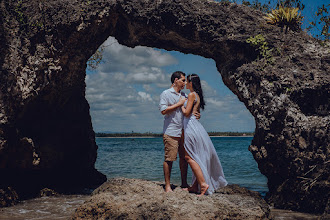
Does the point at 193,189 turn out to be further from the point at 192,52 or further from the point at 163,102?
the point at 192,52

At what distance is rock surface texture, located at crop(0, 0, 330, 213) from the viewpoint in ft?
24.9

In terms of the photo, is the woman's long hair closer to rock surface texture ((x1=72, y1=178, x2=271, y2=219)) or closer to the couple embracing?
the couple embracing

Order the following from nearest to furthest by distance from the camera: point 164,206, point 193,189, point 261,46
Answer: point 164,206 < point 193,189 < point 261,46

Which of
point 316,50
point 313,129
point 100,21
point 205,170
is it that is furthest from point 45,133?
point 316,50

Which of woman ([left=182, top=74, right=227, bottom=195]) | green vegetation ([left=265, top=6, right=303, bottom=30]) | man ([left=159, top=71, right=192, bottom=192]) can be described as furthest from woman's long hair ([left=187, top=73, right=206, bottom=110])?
green vegetation ([left=265, top=6, right=303, bottom=30])

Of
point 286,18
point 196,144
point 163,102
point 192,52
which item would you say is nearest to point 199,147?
point 196,144

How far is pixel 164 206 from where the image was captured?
5332 mm

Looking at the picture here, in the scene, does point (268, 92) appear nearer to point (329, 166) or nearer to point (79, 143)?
point (329, 166)

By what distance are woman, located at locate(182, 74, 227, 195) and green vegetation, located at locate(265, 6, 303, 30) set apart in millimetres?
3969

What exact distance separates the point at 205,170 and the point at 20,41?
6.07 m

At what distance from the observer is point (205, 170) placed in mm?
6434

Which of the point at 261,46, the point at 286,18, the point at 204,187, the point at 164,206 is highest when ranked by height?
the point at 286,18

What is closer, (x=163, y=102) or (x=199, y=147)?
(x=163, y=102)

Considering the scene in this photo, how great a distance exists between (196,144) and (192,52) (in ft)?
13.9
